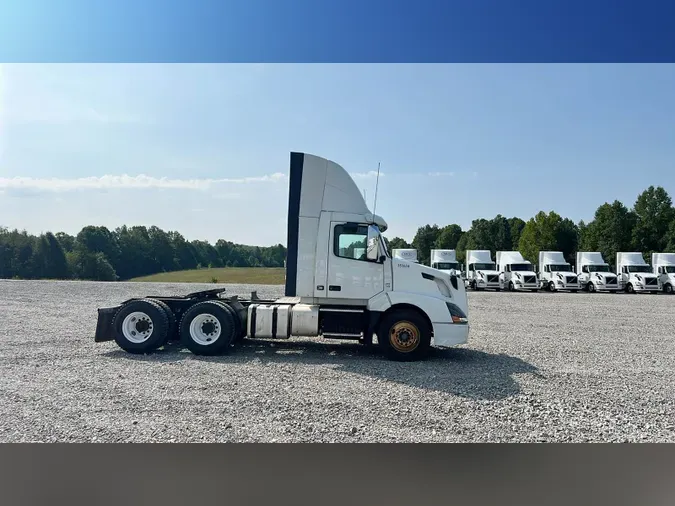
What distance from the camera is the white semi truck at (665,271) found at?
30109 mm

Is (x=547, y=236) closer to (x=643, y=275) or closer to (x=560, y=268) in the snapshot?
(x=560, y=268)

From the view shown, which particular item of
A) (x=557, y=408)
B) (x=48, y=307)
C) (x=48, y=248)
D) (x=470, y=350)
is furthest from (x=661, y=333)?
(x=48, y=248)

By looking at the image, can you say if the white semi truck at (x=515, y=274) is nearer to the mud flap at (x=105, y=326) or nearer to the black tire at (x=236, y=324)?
the black tire at (x=236, y=324)

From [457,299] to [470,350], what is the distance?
149cm

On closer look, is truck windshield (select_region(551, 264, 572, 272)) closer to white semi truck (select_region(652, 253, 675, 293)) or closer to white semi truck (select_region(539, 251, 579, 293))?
white semi truck (select_region(539, 251, 579, 293))

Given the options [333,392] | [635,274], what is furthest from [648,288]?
[333,392]

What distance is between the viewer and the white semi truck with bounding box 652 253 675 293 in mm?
30109

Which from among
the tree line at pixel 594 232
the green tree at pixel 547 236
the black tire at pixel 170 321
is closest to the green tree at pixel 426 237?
the tree line at pixel 594 232

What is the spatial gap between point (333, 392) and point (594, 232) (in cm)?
3648

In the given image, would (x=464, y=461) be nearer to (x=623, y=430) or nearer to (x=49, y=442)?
(x=623, y=430)

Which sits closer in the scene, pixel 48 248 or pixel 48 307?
pixel 48 307

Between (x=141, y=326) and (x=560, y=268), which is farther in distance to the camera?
(x=560, y=268)

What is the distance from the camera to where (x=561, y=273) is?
31.2 metres
